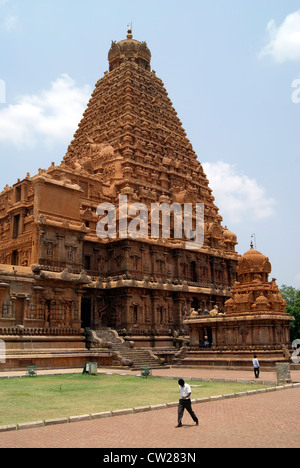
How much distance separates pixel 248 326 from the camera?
115 feet

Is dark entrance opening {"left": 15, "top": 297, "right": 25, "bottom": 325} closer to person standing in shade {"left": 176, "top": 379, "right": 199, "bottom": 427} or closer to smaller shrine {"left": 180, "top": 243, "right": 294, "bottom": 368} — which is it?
smaller shrine {"left": 180, "top": 243, "right": 294, "bottom": 368}

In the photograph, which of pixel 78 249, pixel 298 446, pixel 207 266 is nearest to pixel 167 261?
pixel 207 266

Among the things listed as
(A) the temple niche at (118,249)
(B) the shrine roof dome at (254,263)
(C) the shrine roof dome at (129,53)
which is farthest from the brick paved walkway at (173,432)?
(C) the shrine roof dome at (129,53)

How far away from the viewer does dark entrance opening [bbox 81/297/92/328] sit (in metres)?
45.7

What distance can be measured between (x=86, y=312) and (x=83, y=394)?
27.2 meters

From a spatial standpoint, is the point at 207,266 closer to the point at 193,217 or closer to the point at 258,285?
the point at 193,217

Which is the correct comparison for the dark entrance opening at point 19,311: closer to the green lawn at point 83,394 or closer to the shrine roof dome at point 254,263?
the green lawn at point 83,394

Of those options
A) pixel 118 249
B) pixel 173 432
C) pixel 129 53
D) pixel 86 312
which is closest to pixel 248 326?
pixel 118 249

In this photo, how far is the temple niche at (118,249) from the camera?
36250 millimetres

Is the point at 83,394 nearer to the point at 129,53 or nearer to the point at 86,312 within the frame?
the point at 86,312

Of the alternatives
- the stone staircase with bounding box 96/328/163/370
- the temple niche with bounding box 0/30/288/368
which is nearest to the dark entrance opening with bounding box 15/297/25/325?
the temple niche with bounding box 0/30/288/368

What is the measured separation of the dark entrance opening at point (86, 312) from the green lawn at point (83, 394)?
1863 cm

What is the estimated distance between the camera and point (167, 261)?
51.1 metres
